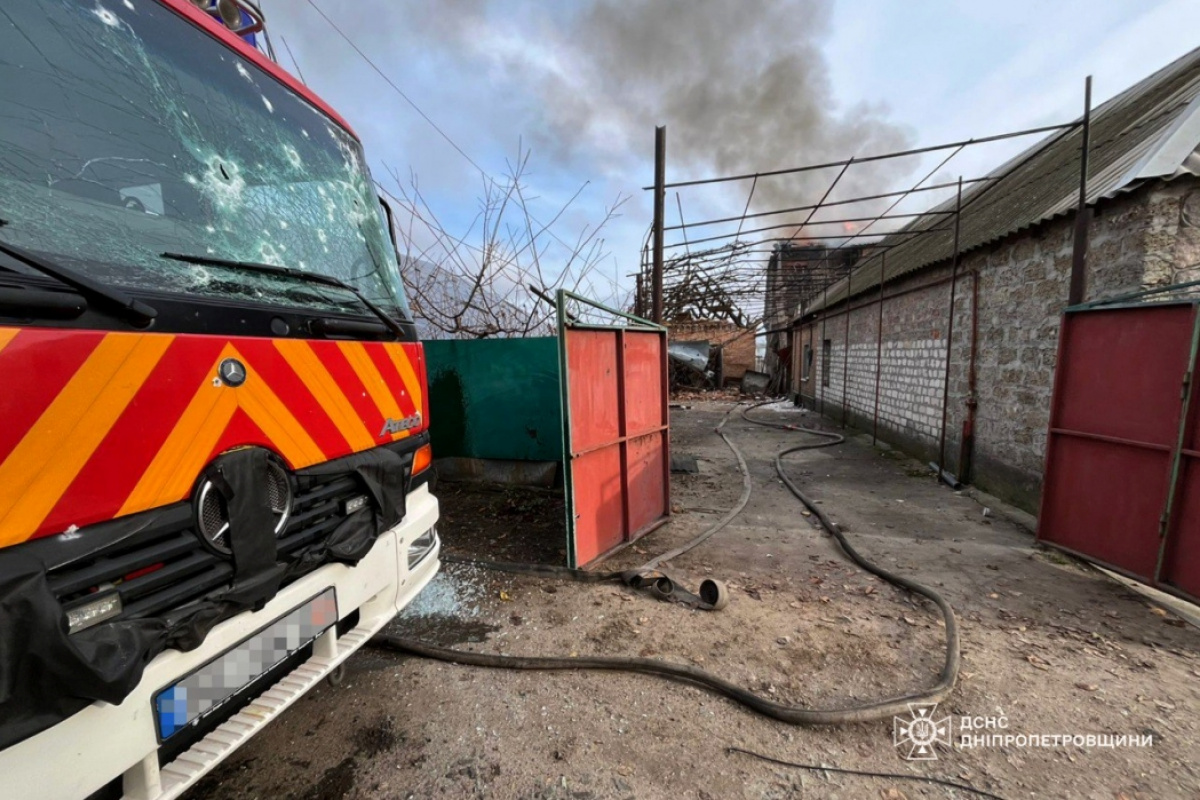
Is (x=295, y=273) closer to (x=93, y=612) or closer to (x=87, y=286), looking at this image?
(x=87, y=286)

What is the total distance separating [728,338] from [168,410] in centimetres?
2174

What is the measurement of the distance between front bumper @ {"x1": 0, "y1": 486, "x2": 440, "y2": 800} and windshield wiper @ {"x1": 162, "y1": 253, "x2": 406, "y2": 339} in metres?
0.96

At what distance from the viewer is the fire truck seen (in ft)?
3.51

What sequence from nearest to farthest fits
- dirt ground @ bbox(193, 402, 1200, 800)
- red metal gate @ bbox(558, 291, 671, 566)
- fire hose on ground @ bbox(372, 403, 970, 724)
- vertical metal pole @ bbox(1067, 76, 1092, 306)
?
dirt ground @ bbox(193, 402, 1200, 800) < fire hose on ground @ bbox(372, 403, 970, 724) < red metal gate @ bbox(558, 291, 671, 566) < vertical metal pole @ bbox(1067, 76, 1092, 306)

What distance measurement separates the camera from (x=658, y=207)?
691 centimetres

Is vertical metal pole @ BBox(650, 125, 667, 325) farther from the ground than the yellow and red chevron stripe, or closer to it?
farther from the ground

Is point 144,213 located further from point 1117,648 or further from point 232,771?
point 1117,648

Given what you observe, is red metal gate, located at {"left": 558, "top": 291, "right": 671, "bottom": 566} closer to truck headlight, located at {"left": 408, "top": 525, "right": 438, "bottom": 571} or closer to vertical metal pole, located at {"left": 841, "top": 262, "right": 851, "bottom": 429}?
truck headlight, located at {"left": 408, "top": 525, "right": 438, "bottom": 571}

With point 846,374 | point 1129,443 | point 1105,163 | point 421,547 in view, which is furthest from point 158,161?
point 846,374

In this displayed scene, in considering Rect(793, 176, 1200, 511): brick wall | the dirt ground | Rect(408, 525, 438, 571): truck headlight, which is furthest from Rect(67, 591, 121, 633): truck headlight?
Rect(793, 176, 1200, 511): brick wall

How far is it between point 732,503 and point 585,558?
2.62m

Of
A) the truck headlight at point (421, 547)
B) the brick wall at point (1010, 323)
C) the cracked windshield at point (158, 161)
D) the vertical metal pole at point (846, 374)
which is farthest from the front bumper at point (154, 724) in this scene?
the vertical metal pole at point (846, 374)

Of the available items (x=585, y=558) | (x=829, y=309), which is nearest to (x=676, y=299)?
(x=829, y=309)
